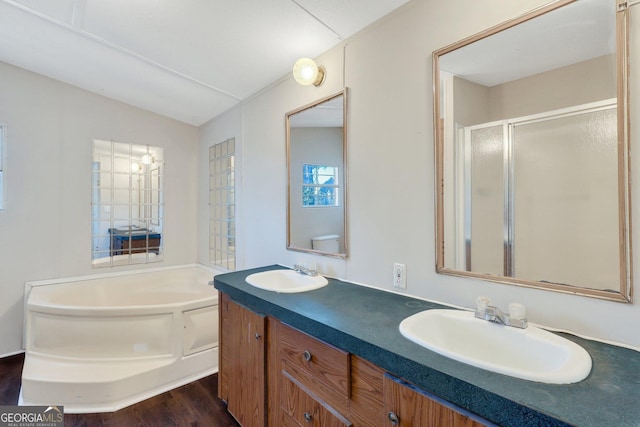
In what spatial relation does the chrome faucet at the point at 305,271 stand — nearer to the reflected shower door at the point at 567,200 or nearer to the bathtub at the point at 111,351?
the bathtub at the point at 111,351

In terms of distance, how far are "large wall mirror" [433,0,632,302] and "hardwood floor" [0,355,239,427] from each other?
1743mm

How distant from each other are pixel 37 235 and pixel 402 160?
3.36 metres

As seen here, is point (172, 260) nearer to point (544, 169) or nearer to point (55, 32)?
point (55, 32)

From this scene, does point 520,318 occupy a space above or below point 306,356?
above

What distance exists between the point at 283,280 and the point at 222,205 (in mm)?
1581

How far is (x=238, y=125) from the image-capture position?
9.32 ft

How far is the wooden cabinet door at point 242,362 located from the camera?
1.46m

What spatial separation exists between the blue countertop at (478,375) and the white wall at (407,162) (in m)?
0.11

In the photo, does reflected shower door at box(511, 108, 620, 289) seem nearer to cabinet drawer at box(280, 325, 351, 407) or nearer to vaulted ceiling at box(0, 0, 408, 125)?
cabinet drawer at box(280, 325, 351, 407)

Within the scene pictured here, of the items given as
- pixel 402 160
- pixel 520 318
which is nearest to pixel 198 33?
pixel 402 160

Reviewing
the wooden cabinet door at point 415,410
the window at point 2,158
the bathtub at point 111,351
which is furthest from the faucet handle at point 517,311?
the window at point 2,158

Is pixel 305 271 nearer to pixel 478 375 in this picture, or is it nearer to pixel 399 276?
pixel 399 276

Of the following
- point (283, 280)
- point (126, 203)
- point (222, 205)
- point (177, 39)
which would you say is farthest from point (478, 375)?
point (126, 203)

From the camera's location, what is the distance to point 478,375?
0.74m
